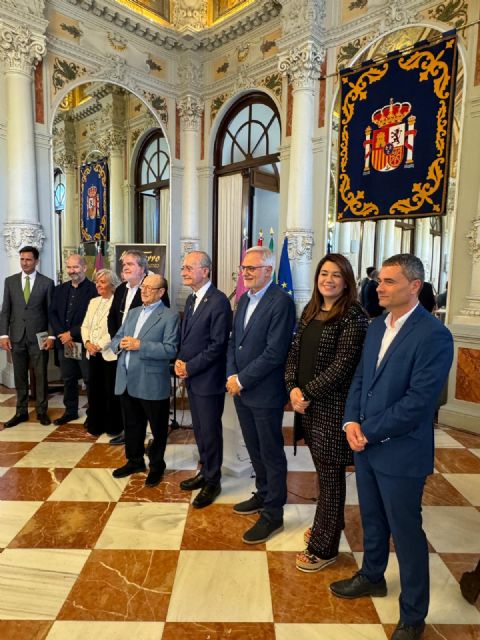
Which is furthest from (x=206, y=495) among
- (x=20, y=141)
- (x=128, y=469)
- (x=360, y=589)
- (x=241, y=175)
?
(x=241, y=175)

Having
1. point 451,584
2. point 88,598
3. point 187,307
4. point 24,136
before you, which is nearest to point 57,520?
point 88,598

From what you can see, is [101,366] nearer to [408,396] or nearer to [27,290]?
[27,290]

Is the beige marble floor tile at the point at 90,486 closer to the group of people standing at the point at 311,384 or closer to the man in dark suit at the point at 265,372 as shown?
the group of people standing at the point at 311,384

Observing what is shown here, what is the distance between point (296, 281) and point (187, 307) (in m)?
3.00

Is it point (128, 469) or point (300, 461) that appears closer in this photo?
point (128, 469)

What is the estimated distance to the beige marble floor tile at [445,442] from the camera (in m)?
3.69

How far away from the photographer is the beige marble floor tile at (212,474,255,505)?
2.71 metres

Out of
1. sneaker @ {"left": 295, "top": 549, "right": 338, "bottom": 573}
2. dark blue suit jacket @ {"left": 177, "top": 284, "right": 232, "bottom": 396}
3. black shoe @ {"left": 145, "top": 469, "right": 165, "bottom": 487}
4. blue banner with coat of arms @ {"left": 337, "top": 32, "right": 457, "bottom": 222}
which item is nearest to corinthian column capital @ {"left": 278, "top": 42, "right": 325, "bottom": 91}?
blue banner with coat of arms @ {"left": 337, "top": 32, "right": 457, "bottom": 222}

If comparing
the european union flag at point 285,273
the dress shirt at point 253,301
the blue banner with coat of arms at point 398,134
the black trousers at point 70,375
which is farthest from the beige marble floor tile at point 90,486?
the blue banner with coat of arms at point 398,134

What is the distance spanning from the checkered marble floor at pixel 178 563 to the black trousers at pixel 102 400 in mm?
531

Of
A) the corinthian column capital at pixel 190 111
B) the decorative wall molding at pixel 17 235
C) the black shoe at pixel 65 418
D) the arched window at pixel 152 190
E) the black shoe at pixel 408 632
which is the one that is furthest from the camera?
Answer: the arched window at pixel 152 190

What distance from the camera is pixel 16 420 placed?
395 cm

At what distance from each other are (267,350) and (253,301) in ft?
1.04

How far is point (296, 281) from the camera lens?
5.54m
